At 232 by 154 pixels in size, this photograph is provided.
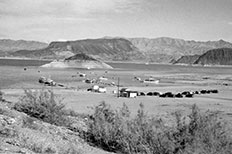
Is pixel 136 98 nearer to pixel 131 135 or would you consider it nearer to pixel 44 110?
pixel 44 110

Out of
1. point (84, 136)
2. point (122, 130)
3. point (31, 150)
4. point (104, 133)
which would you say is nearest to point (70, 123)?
point (84, 136)

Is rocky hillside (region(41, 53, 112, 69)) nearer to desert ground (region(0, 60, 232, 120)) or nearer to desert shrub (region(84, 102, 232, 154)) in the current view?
desert ground (region(0, 60, 232, 120))

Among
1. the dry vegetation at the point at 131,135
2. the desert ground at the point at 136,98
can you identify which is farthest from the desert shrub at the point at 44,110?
the desert ground at the point at 136,98

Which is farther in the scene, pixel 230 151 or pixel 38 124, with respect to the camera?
pixel 38 124

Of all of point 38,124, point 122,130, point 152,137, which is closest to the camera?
point 152,137

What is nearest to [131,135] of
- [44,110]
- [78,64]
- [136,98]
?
[44,110]

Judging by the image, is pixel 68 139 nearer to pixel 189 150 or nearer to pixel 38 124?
pixel 38 124

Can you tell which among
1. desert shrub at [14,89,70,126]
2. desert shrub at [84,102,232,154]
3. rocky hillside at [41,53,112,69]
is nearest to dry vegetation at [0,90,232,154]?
desert shrub at [84,102,232,154]

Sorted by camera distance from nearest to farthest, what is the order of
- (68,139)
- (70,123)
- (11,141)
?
(11,141) < (68,139) < (70,123)
